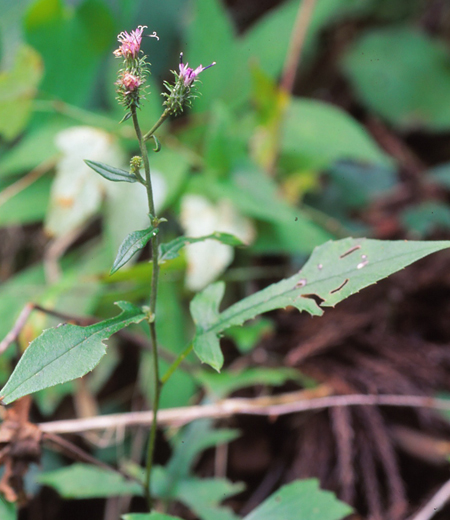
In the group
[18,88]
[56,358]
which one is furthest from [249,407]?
[18,88]

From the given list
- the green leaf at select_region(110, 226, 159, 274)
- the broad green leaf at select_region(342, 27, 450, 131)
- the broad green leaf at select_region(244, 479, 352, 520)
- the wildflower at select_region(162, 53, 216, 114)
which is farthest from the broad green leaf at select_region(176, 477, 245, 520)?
the broad green leaf at select_region(342, 27, 450, 131)

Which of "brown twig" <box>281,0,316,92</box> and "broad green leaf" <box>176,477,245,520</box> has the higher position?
"brown twig" <box>281,0,316,92</box>

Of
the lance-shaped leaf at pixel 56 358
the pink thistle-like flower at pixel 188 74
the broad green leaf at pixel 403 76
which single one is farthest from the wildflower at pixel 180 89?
the broad green leaf at pixel 403 76

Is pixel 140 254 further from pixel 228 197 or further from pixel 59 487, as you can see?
pixel 59 487

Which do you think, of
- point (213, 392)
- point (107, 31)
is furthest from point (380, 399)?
point (107, 31)

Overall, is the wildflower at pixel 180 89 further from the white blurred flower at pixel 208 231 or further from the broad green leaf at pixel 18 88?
the broad green leaf at pixel 18 88

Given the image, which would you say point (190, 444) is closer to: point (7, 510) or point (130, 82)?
point (7, 510)

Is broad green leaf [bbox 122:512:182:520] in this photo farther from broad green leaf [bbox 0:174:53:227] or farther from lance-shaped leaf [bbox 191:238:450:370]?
broad green leaf [bbox 0:174:53:227]

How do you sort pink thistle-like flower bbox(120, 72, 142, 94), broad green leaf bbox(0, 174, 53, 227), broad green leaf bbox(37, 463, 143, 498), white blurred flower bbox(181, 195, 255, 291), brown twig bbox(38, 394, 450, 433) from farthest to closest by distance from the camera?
broad green leaf bbox(0, 174, 53, 227), white blurred flower bbox(181, 195, 255, 291), brown twig bbox(38, 394, 450, 433), broad green leaf bbox(37, 463, 143, 498), pink thistle-like flower bbox(120, 72, 142, 94)
